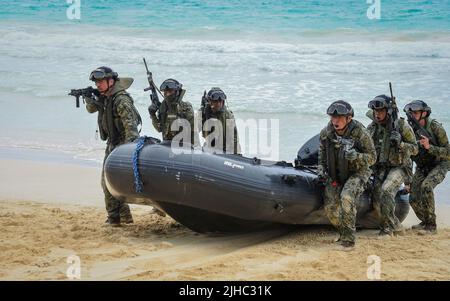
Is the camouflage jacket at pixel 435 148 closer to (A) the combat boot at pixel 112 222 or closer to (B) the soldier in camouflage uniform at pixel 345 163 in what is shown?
(B) the soldier in camouflage uniform at pixel 345 163

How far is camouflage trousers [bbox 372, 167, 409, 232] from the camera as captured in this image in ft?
27.1

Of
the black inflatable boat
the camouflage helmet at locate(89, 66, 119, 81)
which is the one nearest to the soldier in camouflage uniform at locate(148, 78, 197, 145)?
the camouflage helmet at locate(89, 66, 119, 81)

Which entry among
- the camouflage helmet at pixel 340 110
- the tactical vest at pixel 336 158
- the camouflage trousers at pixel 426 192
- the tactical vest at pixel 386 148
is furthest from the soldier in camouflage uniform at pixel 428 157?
the camouflage helmet at pixel 340 110

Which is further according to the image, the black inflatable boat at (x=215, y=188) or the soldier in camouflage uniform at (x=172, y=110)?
the soldier in camouflage uniform at (x=172, y=110)

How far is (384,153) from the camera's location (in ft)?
27.5

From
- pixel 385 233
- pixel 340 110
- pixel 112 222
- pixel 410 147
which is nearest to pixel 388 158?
pixel 410 147

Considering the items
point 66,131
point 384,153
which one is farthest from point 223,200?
point 66,131

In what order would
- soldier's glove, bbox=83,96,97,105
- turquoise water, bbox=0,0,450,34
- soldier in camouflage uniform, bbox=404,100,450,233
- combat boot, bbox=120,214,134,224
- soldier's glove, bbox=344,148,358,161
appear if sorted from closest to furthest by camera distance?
soldier's glove, bbox=344,148,358,161, soldier's glove, bbox=83,96,97,105, soldier in camouflage uniform, bbox=404,100,450,233, combat boot, bbox=120,214,134,224, turquoise water, bbox=0,0,450,34

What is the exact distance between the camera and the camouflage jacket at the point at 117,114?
835 centimetres

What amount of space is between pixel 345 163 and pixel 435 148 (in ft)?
4.53

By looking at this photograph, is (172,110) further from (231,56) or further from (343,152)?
(231,56)

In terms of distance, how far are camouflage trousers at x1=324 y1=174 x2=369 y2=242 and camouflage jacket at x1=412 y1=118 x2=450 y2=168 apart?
1.19 meters

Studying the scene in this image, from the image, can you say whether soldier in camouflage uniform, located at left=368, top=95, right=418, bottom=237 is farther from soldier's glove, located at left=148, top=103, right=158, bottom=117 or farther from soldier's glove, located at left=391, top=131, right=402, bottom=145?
soldier's glove, located at left=148, top=103, right=158, bottom=117
